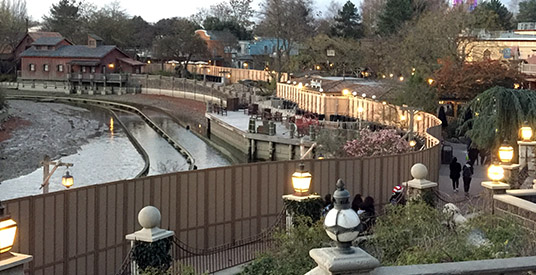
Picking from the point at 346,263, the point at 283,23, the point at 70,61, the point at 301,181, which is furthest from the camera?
the point at 70,61

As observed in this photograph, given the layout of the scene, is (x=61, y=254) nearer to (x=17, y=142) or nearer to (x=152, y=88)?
(x=17, y=142)

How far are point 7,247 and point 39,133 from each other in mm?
49472

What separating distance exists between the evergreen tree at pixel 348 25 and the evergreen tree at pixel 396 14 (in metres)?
13.3

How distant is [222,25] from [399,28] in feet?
167

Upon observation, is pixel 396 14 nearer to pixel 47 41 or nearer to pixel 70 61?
pixel 70 61

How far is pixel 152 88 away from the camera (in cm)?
8781

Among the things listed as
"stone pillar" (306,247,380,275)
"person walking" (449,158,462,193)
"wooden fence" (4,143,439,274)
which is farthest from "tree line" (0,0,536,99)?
"stone pillar" (306,247,380,275)

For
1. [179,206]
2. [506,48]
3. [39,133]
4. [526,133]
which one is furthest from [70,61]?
[179,206]

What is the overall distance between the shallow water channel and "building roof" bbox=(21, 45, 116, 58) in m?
28.8

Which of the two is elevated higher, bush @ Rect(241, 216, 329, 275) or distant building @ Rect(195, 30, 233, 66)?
distant building @ Rect(195, 30, 233, 66)

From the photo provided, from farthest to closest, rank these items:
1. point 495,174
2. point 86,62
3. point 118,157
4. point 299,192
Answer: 1. point 86,62
2. point 118,157
3. point 299,192
4. point 495,174

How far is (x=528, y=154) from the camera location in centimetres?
1966

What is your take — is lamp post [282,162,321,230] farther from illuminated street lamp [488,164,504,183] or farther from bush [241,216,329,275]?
illuminated street lamp [488,164,504,183]

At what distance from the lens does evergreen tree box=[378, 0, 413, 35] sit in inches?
3167
